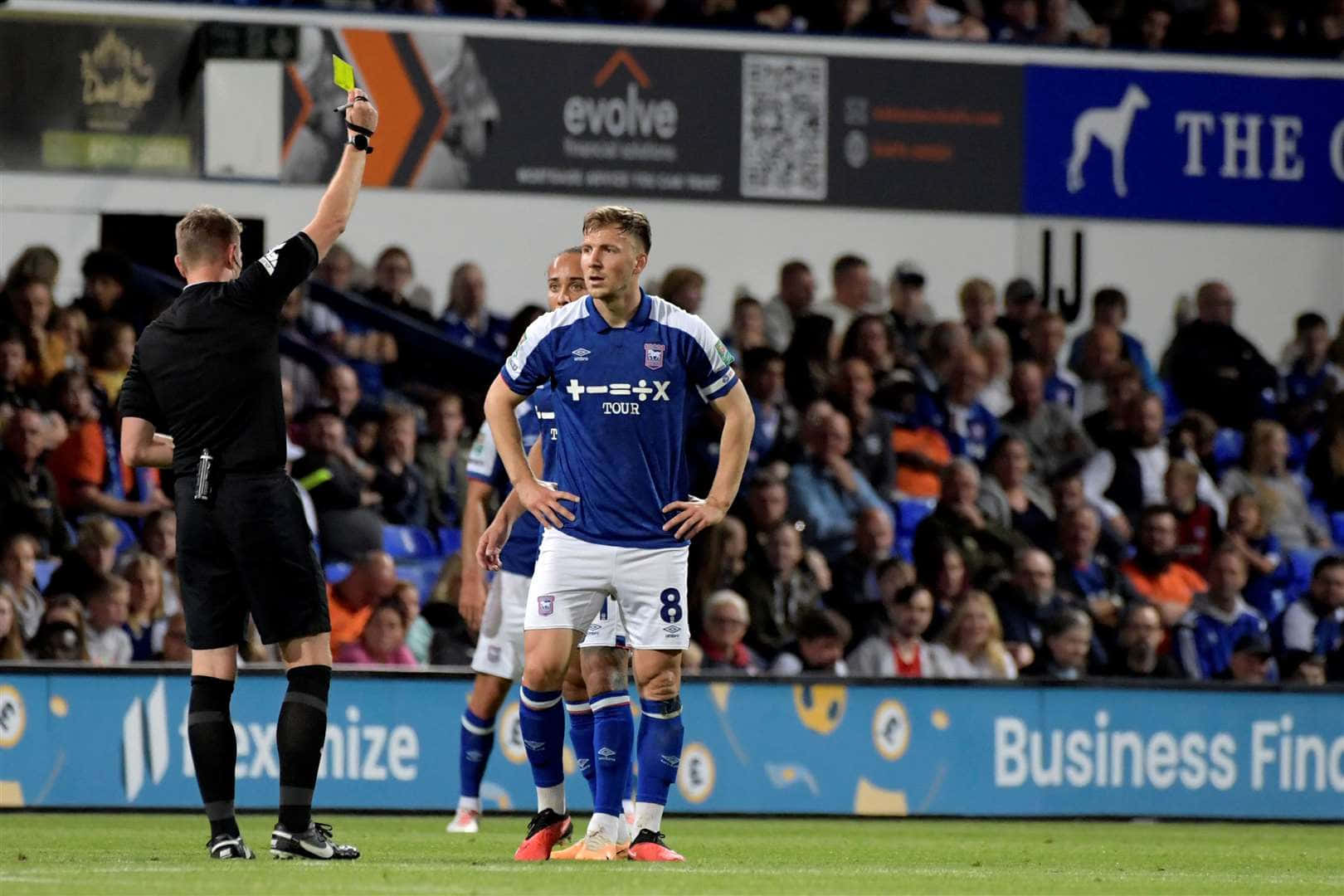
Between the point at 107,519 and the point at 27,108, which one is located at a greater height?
the point at 27,108

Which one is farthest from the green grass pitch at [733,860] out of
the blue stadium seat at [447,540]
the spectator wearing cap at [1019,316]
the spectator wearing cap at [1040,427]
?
the spectator wearing cap at [1019,316]

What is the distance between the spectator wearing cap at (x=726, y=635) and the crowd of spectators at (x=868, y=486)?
0.08 ft

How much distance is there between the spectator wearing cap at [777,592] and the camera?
1414 cm

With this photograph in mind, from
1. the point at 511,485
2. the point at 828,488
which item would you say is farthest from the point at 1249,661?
the point at 511,485

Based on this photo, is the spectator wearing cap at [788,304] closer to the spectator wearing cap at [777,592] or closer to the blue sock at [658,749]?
the spectator wearing cap at [777,592]

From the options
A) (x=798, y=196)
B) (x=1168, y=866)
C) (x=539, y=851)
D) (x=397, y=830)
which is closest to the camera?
(x=539, y=851)

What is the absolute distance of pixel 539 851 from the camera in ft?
27.2

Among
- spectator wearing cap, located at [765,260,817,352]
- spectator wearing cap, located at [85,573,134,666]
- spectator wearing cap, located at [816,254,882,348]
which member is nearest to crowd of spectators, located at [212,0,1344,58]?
spectator wearing cap, located at [816,254,882,348]

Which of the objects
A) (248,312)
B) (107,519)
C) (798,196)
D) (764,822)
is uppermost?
(798,196)

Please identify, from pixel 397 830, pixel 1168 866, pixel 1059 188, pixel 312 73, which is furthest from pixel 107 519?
pixel 1059 188

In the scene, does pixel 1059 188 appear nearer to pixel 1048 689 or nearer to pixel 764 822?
pixel 1048 689

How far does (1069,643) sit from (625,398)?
688 centimetres

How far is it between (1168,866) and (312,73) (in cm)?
997

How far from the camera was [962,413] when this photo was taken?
17125 millimetres
